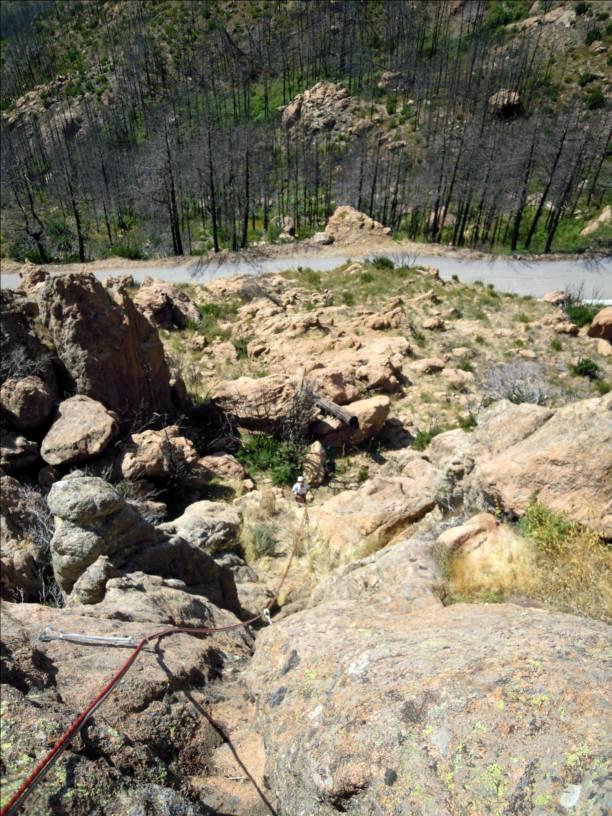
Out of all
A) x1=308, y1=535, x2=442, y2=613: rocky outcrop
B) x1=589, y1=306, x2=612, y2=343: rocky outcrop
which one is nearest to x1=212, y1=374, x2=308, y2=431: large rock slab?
x1=308, y1=535, x2=442, y2=613: rocky outcrop

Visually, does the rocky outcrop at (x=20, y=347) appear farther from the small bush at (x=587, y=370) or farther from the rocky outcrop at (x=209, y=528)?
the small bush at (x=587, y=370)

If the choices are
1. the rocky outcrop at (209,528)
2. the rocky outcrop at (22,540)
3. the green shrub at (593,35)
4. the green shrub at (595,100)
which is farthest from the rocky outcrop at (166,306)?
the green shrub at (593,35)

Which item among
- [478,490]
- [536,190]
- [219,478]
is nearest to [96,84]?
[536,190]

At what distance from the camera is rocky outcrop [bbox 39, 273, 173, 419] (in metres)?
9.14

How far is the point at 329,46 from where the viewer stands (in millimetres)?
41688

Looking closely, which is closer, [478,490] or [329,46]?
[478,490]

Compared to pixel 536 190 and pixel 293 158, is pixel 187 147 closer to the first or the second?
pixel 293 158

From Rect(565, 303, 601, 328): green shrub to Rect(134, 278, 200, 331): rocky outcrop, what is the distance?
13.3 meters

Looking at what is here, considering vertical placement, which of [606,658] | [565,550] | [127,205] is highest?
[606,658]

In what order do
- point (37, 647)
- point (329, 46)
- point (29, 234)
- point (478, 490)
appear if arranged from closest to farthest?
point (37, 647) → point (478, 490) → point (29, 234) → point (329, 46)

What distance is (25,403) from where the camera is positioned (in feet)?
27.3

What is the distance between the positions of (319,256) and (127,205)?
1805 cm

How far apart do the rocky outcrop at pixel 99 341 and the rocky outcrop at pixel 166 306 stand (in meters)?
6.62

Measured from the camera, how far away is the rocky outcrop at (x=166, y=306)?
1697 cm
